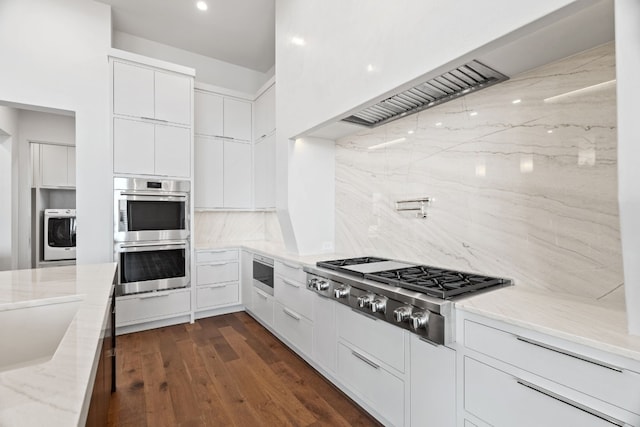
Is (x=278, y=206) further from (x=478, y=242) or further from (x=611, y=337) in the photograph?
(x=611, y=337)

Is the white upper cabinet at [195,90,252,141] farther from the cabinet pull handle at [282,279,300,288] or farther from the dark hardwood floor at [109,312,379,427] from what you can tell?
the dark hardwood floor at [109,312,379,427]

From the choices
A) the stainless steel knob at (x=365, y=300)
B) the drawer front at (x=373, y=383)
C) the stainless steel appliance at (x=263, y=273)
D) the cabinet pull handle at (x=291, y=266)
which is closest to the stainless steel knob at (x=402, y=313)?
the stainless steel knob at (x=365, y=300)

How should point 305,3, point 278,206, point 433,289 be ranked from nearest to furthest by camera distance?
point 433,289
point 305,3
point 278,206

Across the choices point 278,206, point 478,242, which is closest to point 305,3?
point 278,206

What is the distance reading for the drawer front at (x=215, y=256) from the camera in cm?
353

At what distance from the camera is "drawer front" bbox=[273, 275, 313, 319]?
2.41 meters

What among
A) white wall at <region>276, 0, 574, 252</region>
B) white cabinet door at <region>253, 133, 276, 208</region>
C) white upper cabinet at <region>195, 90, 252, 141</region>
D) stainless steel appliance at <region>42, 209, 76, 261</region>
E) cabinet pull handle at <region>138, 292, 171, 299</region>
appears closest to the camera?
white wall at <region>276, 0, 574, 252</region>

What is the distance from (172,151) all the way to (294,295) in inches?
85.4

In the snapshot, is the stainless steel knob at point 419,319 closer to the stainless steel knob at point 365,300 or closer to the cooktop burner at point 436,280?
the cooktop burner at point 436,280

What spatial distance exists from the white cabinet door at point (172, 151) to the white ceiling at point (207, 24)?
1.25 m

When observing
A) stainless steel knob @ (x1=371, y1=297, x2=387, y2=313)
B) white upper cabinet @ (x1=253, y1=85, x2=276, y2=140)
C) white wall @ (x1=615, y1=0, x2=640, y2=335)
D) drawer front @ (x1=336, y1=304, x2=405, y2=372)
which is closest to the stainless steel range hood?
white wall @ (x1=615, y1=0, x2=640, y2=335)

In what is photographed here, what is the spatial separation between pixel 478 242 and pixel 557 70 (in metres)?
0.97

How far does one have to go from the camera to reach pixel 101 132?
318cm

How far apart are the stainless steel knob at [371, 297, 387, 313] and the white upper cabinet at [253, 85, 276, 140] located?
2.59 meters
